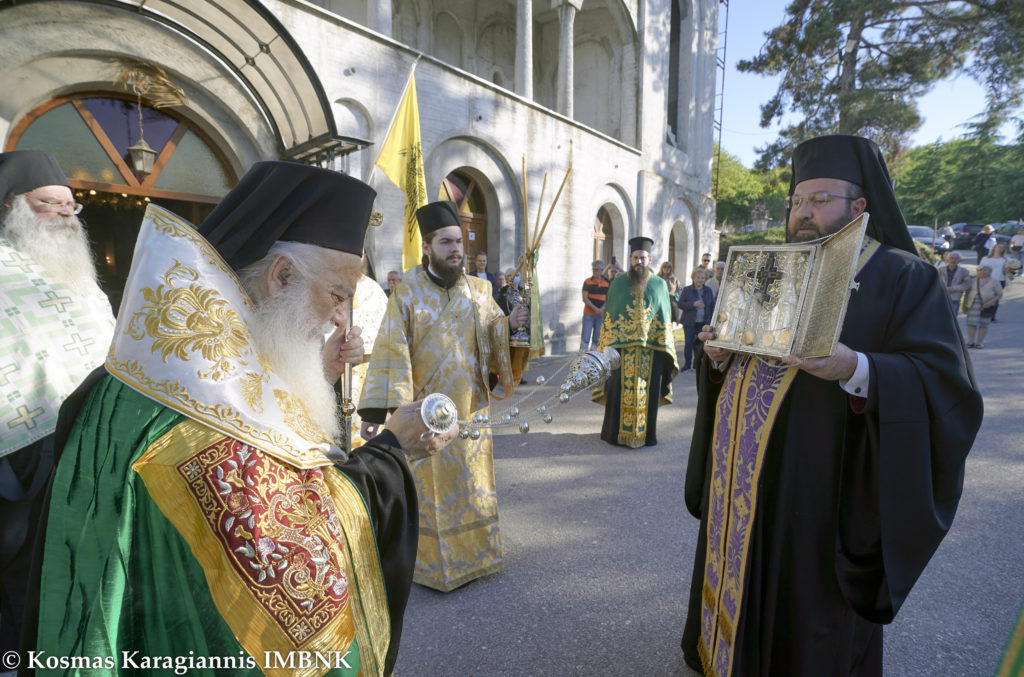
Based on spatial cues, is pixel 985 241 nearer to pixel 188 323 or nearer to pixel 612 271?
pixel 612 271

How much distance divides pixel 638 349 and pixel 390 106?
18.2 feet

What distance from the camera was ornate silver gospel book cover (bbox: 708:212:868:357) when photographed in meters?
1.63

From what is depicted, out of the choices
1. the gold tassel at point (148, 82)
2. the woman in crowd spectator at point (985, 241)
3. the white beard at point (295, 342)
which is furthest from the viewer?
the woman in crowd spectator at point (985, 241)

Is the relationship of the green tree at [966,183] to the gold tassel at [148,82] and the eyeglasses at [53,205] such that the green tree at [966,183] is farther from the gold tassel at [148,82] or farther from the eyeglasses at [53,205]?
the eyeglasses at [53,205]

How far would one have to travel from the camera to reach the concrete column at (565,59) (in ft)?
41.1

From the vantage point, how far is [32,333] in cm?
218

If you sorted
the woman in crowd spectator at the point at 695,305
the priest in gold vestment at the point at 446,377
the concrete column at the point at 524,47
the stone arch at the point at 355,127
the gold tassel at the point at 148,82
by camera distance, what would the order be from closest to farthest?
the priest in gold vestment at the point at 446,377
the gold tassel at the point at 148,82
the stone arch at the point at 355,127
the woman in crowd spectator at the point at 695,305
the concrete column at the point at 524,47

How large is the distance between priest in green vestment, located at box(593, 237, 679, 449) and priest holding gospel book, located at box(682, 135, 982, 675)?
3.68 meters

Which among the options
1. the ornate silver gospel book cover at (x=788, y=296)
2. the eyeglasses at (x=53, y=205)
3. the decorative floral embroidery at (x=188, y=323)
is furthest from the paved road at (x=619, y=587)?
the eyeglasses at (x=53, y=205)

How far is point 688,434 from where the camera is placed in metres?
6.39

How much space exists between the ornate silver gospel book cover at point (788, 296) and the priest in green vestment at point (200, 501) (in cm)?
145

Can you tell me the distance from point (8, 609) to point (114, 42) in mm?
5774

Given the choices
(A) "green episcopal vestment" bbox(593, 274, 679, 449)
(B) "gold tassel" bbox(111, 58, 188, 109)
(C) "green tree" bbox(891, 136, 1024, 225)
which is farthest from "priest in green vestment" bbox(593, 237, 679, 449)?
(C) "green tree" bbox(891, 136, 1024, 225)

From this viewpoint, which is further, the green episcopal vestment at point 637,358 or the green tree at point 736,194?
the green tree at point 736,194
